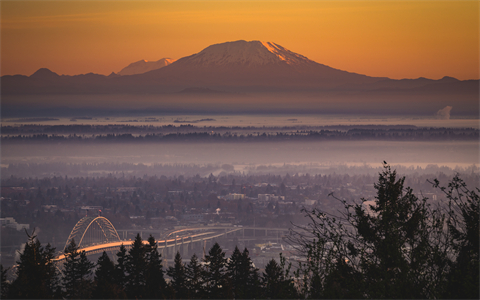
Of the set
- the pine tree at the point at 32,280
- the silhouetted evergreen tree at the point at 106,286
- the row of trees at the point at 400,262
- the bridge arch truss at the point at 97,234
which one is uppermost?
the row of trees at the point at 400,262

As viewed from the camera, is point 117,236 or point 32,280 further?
point 117,236

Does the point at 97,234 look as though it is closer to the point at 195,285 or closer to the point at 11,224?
the point at 11,224

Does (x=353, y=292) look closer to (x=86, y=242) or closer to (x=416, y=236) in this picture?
(x=416, y=236)

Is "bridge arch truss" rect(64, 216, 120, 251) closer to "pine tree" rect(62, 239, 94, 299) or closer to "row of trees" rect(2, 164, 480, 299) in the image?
"pine tree" rect(62, 239, 94, 299)

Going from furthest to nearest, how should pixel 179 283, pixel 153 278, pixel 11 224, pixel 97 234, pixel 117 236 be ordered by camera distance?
pixel 11 224 → pixel 97 234 → pixel 117 236 → pixel 153 278 → pixel 179 283

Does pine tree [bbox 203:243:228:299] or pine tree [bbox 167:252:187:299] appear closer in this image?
pine tree [bbox 203:243:228:299]

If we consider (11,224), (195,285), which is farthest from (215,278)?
(11,224)

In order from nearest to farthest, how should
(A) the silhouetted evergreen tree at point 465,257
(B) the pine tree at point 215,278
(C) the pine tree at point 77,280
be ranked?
(A) the silhouetted evergreen tree at point 465,257 → (B) the pine tree at point 215,278 → (C) the pine tree at point 77,280

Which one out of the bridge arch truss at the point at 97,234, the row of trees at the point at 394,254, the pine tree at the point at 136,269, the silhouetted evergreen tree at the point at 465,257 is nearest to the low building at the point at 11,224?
the bridge arch truss at the point at 97,234

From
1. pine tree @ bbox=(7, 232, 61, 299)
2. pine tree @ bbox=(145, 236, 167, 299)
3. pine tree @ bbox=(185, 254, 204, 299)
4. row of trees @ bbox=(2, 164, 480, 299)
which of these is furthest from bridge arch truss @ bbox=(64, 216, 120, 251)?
row of trees @ bbox=(2, 164, 480, 299)

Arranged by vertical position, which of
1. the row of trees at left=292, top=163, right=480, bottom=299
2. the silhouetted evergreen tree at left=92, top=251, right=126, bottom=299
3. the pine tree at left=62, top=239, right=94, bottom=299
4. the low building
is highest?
the row of trees at left=292, top=163, right=480, bottom=299

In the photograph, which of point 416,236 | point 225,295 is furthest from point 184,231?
point 416,236

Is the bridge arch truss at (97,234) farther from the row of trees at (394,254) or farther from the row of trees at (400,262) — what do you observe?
the row of trees at (400,262)
